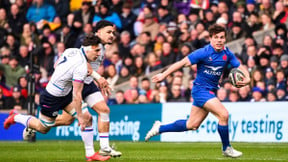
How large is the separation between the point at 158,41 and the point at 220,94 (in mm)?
4487

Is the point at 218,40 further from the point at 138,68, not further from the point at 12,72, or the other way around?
the point at 12,72

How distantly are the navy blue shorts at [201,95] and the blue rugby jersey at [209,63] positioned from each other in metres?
0.09

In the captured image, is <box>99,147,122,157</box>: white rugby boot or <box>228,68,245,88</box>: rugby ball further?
<box>228,68,245,88</box>: rugby ball

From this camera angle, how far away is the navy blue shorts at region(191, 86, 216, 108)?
47.7 feet

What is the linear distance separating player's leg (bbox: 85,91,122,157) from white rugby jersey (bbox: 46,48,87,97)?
1.68 ft

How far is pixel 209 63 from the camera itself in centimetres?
1462

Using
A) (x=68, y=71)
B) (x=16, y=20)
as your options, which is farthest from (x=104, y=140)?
(x=16, y=20)

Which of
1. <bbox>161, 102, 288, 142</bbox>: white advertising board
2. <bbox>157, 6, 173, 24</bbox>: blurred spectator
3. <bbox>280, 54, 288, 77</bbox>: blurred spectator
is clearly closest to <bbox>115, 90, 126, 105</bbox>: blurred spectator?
<bbox>161, 102, 288, 142</bbox>: white advertising board

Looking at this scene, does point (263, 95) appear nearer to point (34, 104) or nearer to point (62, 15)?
point (34, 104)

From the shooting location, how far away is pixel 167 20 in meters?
26.4

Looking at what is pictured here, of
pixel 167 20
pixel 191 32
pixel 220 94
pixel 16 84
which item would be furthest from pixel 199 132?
pixel 16 84

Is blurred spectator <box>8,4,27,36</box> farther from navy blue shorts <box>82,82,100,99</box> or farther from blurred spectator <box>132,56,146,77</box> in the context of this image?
navy blue shorts <box>82,82,100,99</box>

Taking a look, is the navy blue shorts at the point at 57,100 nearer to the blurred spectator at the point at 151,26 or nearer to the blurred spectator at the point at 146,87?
the blurred spectator at the point at 146,87

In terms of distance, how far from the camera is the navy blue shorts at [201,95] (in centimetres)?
1453
